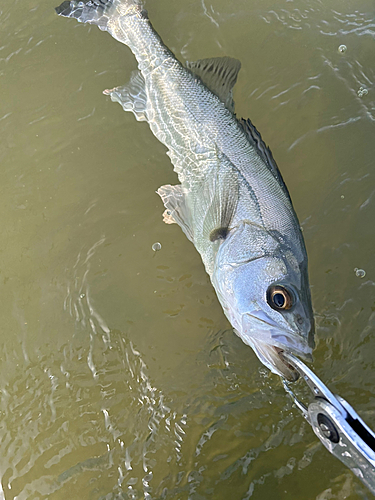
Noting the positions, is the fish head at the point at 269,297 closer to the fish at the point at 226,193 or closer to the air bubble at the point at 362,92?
the fish at the point at 226,193

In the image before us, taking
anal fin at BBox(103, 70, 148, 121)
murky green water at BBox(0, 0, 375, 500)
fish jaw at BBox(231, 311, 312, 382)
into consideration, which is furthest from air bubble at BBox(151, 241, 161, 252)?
fish jaw at BBox(231, 311, 312, 382)

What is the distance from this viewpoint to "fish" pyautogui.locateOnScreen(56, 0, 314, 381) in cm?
201

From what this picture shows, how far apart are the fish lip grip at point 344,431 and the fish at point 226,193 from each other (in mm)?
261

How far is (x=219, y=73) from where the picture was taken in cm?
269

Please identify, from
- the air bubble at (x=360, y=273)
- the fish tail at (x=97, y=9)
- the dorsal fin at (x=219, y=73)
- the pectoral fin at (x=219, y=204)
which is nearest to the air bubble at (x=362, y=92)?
the dorsal fin at (x=219, y=73)

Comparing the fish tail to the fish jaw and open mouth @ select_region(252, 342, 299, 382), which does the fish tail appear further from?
open mouth @ select_region(252, 342, 299, 382)

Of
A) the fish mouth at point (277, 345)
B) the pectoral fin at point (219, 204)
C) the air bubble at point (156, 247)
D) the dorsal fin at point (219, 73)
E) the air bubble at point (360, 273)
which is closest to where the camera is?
the fish mouth at point (277, 345)

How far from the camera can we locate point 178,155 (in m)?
2.77

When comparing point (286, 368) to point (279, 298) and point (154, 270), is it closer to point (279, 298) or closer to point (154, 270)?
point (279, 298)

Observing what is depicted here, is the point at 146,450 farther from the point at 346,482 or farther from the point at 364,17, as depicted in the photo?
the point at 364,17

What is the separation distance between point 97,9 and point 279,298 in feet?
9.38

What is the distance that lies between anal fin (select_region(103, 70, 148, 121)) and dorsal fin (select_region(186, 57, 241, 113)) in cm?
46

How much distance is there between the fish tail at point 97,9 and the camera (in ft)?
9.97

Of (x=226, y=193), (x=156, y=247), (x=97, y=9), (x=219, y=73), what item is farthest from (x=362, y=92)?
(x=97, y=9)
